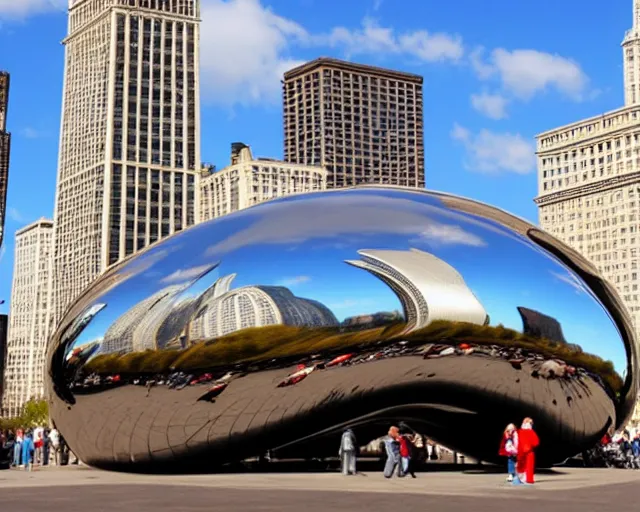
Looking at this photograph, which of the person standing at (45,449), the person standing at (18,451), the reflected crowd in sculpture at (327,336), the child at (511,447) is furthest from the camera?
the person standing at (45,449)

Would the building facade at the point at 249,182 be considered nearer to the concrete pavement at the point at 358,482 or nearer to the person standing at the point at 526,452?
the concrete pavement at the point at 358,482

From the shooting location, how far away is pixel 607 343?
762 inches

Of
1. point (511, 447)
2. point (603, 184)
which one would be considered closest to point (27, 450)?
point (511, 447)

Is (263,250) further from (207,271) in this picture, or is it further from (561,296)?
(561,296)

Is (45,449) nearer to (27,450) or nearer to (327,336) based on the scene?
(27,450)

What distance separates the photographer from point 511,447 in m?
18.6

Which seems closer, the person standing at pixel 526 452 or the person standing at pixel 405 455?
the person standing at pixel 526 452

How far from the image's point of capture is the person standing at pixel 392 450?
776 inches

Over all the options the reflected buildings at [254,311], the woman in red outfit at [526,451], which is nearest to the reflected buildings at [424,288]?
the reflected buildings at [254,311]

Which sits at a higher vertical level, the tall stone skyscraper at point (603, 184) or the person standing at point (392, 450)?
the tall stone skyscraper at point (603, 184)

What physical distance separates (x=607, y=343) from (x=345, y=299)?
188 inches

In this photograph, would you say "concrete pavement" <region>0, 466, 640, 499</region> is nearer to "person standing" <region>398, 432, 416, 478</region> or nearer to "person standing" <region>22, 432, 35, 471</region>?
"person standing" <region>398, 432, 416, 478</region>

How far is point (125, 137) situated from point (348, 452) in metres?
156

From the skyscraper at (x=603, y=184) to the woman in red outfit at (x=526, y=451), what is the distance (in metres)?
135
